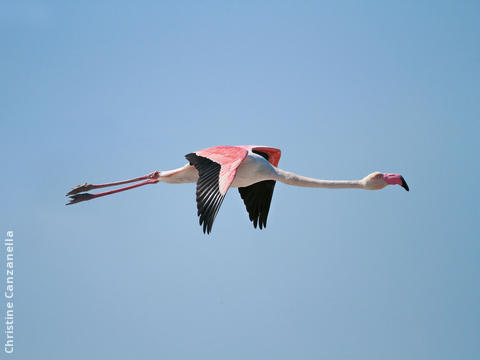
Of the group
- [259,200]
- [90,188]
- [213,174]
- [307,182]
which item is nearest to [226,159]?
[213,174]

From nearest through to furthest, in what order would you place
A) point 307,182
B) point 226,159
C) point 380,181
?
point 226,159 → point 380,181 → point 307,182

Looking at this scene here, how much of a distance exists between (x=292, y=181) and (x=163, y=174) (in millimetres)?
3032

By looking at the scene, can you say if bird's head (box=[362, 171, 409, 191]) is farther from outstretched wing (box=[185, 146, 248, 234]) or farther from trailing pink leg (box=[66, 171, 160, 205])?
trailing pink leg (box=[66, 171, 160, 205])

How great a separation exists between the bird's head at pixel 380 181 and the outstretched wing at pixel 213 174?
262cm

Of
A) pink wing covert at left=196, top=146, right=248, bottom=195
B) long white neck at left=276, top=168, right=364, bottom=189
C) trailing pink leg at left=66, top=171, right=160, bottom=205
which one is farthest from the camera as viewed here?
trailing pink leg at left=66, top=171, right=160, bottom=205

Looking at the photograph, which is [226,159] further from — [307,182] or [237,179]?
[307,182]

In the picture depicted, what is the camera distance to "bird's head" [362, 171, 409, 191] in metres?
16.7

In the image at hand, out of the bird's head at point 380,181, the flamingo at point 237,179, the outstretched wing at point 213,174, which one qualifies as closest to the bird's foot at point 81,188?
the flamingo at point 237,179

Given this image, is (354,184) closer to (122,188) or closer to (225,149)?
(225,149)

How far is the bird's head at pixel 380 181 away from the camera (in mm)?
16703

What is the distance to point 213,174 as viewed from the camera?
15828 mm

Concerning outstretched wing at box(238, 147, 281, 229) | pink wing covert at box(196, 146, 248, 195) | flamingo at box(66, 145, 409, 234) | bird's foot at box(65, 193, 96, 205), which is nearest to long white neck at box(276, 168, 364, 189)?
flamingo at box(66, 145, 409, 234)

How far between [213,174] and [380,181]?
355 cm

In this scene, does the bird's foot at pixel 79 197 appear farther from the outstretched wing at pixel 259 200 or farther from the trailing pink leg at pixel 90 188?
the outstretched wing at pixel 259 200
